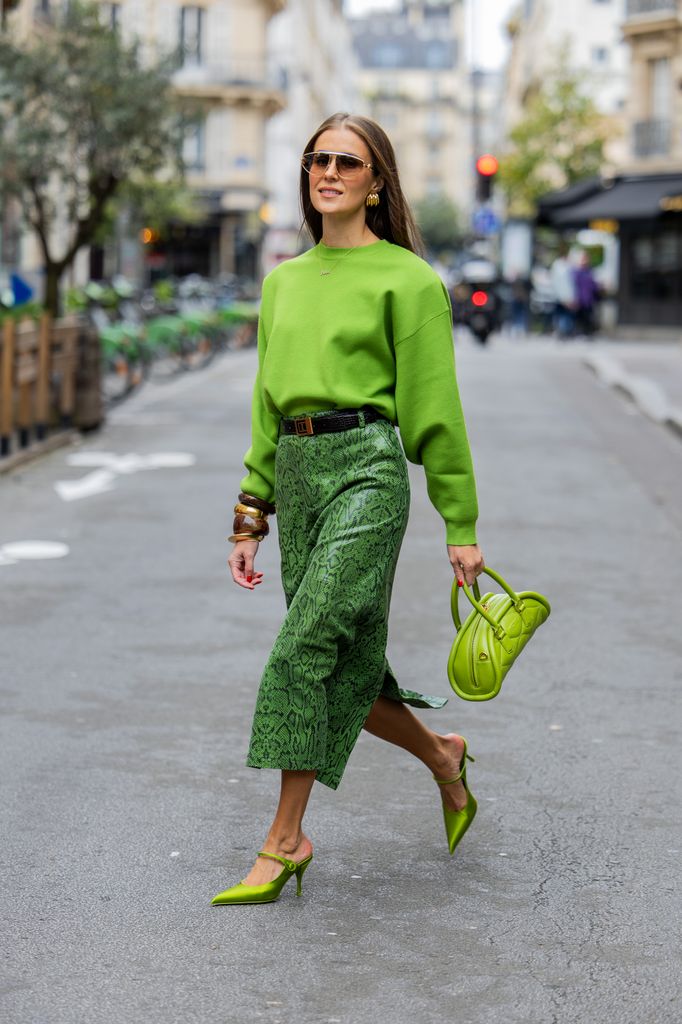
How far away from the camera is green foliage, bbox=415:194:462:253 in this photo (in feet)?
458

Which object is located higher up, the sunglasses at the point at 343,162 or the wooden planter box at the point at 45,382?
the sunglasses at the point at 343,162

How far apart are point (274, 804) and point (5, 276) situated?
25650mm

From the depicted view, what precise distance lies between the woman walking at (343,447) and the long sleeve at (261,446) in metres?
0.03

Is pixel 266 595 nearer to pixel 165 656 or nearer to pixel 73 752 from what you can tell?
pixel 165 656

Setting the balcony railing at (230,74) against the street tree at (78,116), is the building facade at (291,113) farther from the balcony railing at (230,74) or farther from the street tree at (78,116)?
the street tree at (78,116)

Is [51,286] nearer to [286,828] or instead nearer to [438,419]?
[438,419]

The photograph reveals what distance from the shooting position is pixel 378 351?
401cm

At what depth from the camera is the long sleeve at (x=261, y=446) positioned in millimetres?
4172

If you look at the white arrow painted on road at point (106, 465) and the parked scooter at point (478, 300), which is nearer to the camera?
the white arrow painted on road at point (106, 465)

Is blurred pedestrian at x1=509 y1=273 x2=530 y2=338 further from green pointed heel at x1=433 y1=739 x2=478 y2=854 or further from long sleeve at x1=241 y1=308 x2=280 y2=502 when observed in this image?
long sleeve at x1=241 y1=308 x2=280 y2=502

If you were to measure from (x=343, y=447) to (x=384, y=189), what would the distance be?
0.62m

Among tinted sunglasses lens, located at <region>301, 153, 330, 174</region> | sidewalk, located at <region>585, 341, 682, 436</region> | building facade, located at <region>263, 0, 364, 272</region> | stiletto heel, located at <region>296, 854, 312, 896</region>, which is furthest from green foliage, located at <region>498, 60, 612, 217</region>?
stiletto heel, located at <region>296, 854, 312, 896</region>

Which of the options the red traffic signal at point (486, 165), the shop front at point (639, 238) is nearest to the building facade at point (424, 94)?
the shop front at point (639, 238)

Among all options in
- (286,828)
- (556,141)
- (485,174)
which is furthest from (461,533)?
(556,141)
